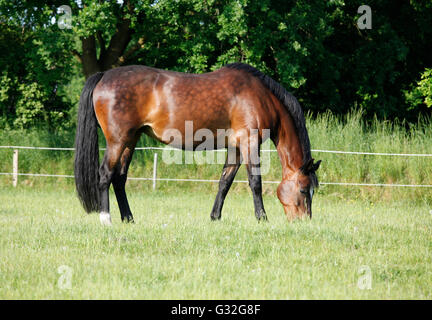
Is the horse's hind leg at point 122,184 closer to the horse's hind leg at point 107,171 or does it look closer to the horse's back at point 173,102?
the horse's hind leg at point 107,171

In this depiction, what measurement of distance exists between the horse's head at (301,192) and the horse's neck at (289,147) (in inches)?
6.8

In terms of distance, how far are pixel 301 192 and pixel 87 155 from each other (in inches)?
126

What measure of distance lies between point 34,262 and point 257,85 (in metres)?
4.14

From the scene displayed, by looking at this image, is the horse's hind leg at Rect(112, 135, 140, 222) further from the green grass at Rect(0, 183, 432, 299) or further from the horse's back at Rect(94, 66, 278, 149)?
the horse's back at Rect(94, 66, 278, 149)

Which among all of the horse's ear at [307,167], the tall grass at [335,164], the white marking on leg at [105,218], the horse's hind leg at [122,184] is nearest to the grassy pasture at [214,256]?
the white marking on leg at [105,218]

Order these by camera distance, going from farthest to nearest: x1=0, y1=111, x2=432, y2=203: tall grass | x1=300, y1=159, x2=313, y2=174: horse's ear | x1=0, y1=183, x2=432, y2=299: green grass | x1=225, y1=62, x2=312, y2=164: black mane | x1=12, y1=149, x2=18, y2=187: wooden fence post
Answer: x1=12, y1=149, x2=18, y2=187: wooden fence post < x1=0, y1=111, x2=432, y2=203: tall grass < x1=225, y1=62, x2=312, y2=164: black mane < x1=300, y1=159, x2=313, y2=174: horse's ear < x1=0, y1=183, x2=432, y2=299: green grass

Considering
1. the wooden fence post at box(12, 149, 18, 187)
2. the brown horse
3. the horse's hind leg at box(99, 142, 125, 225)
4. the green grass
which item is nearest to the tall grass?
the wooden fence post at box(12, 149, 18, 187)

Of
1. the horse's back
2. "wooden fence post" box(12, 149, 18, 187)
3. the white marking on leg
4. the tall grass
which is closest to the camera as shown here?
the white marking on leg

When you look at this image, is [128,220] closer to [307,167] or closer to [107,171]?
[107,171]

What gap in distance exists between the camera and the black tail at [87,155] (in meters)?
7.17

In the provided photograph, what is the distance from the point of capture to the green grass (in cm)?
404

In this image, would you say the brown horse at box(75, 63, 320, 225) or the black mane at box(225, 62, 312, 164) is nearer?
the brown horse at box(75, 63, 320, 225)

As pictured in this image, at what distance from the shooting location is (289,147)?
7523 mm
